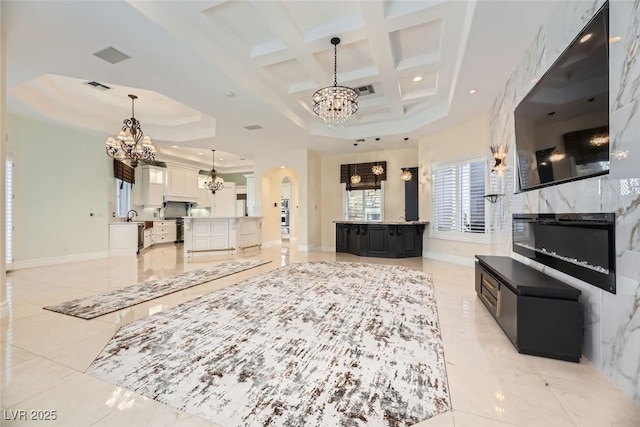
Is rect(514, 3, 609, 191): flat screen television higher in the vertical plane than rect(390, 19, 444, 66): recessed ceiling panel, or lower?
lower

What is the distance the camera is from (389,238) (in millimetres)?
7055

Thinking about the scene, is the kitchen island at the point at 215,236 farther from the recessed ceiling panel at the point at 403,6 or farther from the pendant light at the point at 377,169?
the recessed ceiling panel at the point at 403,6

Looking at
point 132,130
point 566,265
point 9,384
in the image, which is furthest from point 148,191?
point 566,265

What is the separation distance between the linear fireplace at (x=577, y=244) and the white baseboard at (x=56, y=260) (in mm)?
9012

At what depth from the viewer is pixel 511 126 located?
153 inches

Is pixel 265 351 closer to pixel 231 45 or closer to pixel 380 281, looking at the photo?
pixel 380 281

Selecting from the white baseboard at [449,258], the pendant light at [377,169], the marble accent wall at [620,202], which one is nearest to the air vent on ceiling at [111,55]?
the marble accent wall at [620,202]

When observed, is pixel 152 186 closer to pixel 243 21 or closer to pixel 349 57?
pixel 243 21

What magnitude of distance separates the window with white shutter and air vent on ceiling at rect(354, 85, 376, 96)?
2677 millimetres

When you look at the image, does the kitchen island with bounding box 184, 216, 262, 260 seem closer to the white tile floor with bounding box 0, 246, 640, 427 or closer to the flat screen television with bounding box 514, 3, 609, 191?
the white tile floor with bounding box 0, 246, 640, 427

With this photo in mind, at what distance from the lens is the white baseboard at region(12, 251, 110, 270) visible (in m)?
5.46

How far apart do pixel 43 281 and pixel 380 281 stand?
5817 millimetres

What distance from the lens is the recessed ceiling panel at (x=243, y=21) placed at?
3.19 metres

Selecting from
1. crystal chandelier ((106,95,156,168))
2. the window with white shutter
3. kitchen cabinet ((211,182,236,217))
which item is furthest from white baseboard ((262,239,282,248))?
the window with white shutter
